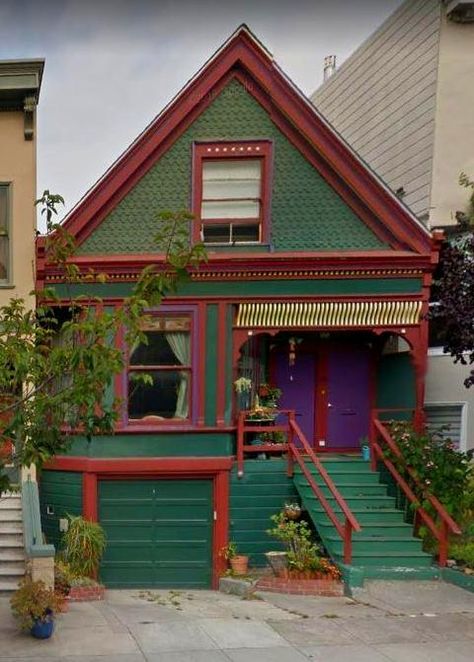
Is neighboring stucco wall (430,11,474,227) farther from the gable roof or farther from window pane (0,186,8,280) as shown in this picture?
window pane (0,186,8,280)

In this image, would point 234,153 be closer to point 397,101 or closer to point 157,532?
point 397,101

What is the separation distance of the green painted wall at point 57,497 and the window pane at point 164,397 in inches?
59.1

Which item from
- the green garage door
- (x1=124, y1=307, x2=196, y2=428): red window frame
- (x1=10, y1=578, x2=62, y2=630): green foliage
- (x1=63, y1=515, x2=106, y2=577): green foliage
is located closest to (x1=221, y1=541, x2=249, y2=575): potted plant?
the green garage door

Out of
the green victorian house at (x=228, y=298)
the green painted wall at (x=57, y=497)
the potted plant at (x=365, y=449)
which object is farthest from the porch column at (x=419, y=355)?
the green painted wall at (x=57, y=497)

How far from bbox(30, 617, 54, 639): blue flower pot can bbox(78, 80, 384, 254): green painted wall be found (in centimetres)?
626

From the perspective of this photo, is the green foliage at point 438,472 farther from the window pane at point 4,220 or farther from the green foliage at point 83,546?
the window pane at point 4,220

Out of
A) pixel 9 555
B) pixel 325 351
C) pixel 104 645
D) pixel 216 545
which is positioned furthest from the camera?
pixel 325 351

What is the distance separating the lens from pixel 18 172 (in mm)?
11297

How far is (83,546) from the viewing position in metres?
9.46

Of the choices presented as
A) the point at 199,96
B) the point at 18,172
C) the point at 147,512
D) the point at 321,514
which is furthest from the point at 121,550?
the point at 199,96

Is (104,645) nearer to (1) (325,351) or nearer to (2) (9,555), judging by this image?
(2) (9,555)

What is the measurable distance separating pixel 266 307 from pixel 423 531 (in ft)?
14.3

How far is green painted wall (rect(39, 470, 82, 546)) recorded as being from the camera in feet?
34.4

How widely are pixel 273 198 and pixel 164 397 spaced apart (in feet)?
13.3
